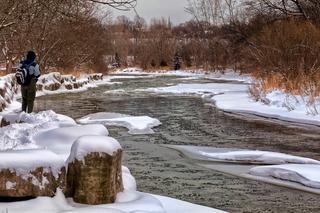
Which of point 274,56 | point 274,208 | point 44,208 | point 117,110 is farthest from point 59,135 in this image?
point 274,56

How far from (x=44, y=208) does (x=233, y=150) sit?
18.9ft

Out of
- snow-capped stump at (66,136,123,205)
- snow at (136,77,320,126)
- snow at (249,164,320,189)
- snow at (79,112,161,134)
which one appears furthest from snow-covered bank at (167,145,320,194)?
snow at (136,77,320,126)

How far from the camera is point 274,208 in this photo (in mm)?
6297

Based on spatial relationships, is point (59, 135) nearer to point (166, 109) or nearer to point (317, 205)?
point (317, 205)

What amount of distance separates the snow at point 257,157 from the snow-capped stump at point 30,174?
4667 mm

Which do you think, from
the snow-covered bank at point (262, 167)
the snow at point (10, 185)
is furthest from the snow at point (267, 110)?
the snow at point (10, 185)

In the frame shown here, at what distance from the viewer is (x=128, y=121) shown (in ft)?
47.4

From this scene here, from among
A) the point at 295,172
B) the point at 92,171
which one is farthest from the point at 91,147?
the point at 295,172

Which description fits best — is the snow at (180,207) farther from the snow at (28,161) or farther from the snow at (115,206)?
the snow at (28,161)

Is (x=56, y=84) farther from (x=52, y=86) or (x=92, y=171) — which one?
(x=92, y=171)

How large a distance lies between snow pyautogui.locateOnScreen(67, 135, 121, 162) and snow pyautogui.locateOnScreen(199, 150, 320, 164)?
4389 mm

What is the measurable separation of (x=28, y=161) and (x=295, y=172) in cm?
433

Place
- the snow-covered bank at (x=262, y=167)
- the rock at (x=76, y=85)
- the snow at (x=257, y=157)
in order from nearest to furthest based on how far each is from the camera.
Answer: the snow-covered bank at (x=262, y=167) → the snow at (x=257, y=157) → the rock at (x=76, y=85)

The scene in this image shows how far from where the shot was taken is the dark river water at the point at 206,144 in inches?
264
